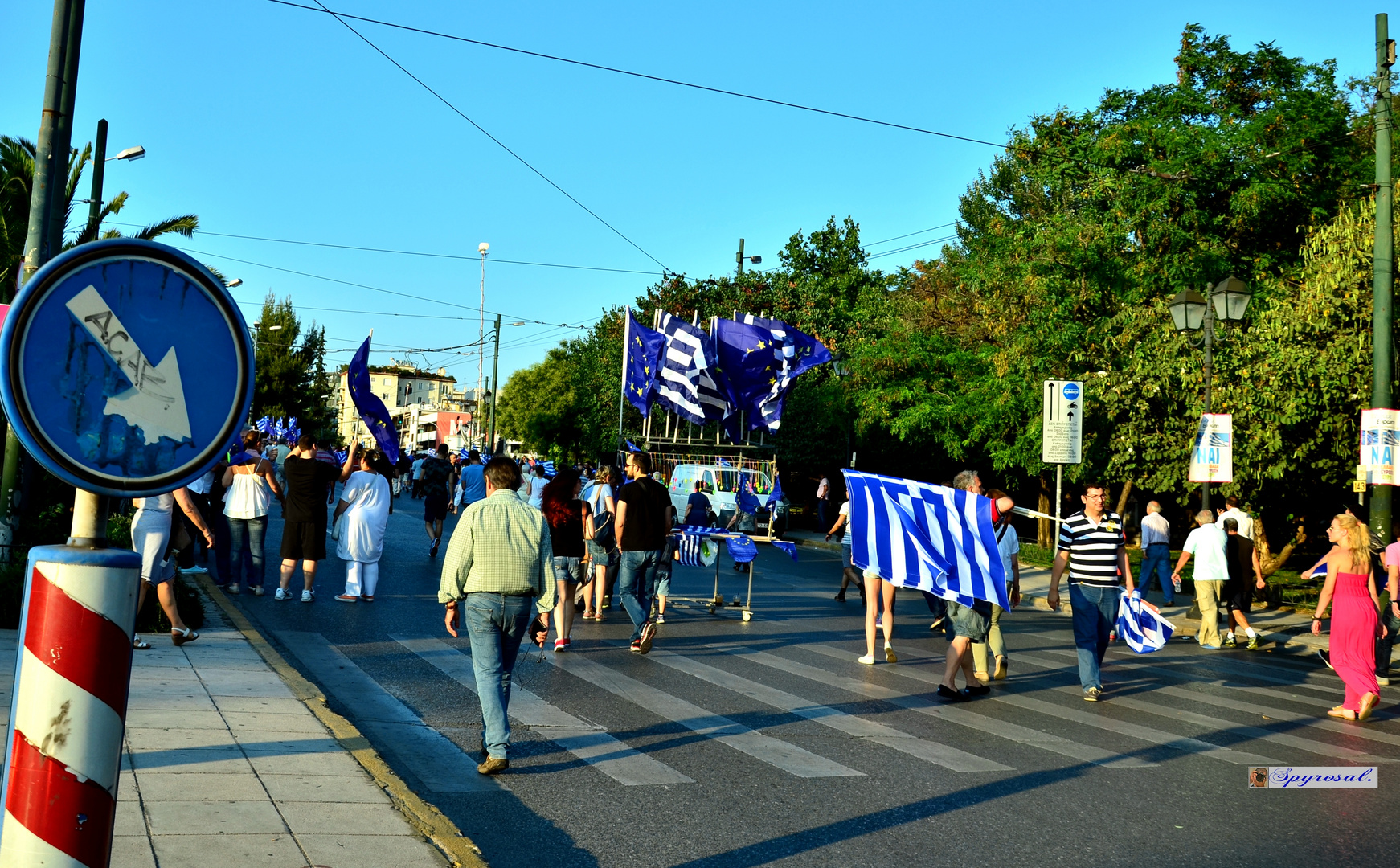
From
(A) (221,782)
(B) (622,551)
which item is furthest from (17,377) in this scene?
(B) (622,551)

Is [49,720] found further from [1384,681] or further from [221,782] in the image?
[1384,681]

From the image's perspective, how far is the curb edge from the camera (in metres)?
4.96

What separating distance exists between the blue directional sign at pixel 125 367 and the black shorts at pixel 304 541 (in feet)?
34.4

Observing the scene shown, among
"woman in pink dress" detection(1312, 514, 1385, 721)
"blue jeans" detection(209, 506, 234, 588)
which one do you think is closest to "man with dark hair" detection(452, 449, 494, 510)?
"blue jeans" detection(209, 506, 234, 588)

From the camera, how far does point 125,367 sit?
3.15m

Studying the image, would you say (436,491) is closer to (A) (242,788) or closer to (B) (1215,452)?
(B) (1215,452)

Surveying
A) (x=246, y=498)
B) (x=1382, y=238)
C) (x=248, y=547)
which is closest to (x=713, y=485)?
(x=248, y=547)

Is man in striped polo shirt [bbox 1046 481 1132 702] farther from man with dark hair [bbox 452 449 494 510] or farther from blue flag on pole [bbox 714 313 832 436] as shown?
blue flag on pole [bbox 714 313 832 436]

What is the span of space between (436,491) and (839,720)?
12.8m

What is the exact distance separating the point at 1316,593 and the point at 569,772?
59.9 feet

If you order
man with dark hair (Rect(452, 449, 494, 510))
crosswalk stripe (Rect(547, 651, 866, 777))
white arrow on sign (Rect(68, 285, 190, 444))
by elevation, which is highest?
white arrow on sign (Rect(68, 285, 190, 444))

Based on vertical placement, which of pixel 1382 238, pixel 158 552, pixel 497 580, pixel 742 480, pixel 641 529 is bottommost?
pixel 158 552

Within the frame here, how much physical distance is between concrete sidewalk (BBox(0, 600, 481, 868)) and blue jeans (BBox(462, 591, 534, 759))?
692mm

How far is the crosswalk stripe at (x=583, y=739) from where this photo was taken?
6.70m
